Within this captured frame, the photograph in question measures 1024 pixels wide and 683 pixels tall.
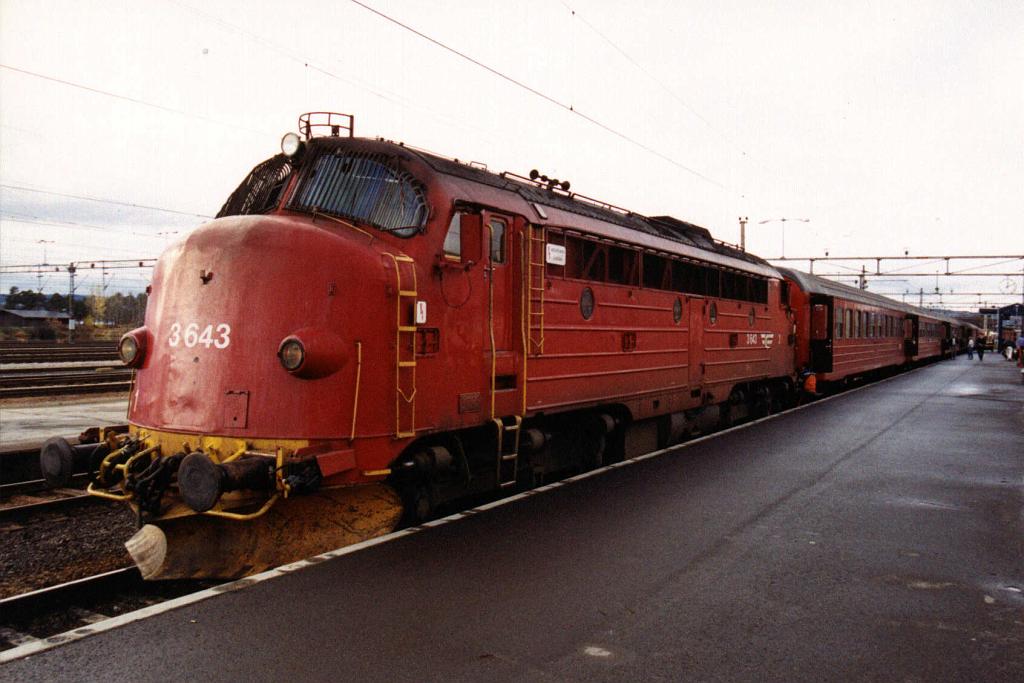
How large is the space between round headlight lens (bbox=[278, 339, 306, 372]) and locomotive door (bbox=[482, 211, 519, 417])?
2.23m

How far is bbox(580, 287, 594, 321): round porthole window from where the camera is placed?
9.09 m

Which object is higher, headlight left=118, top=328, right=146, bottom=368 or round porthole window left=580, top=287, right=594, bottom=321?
round porthole window left=580, top=287, right=594, bottom=321

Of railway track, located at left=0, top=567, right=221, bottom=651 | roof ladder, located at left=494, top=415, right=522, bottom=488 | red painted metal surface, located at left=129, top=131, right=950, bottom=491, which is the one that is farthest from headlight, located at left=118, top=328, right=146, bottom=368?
roof ladder, located at left=494, top=415, right=522, bottom=488

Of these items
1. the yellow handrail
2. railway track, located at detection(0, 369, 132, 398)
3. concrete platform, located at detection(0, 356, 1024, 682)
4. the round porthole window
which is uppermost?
the round porthole window

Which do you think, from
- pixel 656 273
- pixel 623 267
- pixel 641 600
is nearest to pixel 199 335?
pixel 641 600

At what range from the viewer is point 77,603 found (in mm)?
5574

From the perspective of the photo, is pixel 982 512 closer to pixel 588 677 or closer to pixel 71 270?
pixel 588 677

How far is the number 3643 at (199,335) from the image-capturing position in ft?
18.9

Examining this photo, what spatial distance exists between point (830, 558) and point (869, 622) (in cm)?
140

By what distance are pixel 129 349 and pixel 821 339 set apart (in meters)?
18.8

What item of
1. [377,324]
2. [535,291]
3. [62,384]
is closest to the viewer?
[377,324]

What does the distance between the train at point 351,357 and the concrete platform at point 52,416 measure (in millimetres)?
6239

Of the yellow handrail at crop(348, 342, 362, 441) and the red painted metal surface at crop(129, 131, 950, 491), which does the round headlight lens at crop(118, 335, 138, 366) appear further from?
the yellow handrail at crop(348, 342, 362, 441)

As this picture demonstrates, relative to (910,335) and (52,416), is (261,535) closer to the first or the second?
(52,416)
